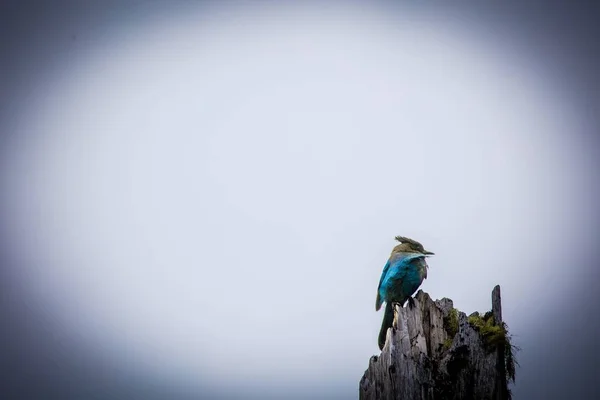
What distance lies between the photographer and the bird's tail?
31.3ft

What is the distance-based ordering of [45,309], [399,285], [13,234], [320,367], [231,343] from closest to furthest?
[399,285]
[320,367]
[231,343]
[45,309]
[13,234]

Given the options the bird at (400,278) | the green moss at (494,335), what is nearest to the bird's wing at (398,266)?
the bird at (400,278)

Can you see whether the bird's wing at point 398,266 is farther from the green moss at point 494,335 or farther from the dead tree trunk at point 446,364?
the green moss at point 494,335

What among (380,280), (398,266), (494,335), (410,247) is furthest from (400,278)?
(494,335)

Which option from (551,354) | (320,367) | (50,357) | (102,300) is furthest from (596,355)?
(102,300)

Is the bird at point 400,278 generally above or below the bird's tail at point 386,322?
above

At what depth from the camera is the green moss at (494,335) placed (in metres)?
7.25

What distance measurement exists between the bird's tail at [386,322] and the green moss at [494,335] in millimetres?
2200

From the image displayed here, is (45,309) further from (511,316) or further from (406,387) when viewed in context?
(406,387)

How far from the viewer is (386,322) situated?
9.79m

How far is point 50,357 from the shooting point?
48.1 meters

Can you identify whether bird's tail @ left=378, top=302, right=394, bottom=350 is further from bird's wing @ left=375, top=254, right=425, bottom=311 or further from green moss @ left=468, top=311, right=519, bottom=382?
green moss @ left=468, top=311, right=519, bottom=382

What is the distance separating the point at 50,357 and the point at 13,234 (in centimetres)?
8670

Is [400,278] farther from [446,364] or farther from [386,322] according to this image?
[446,364]
